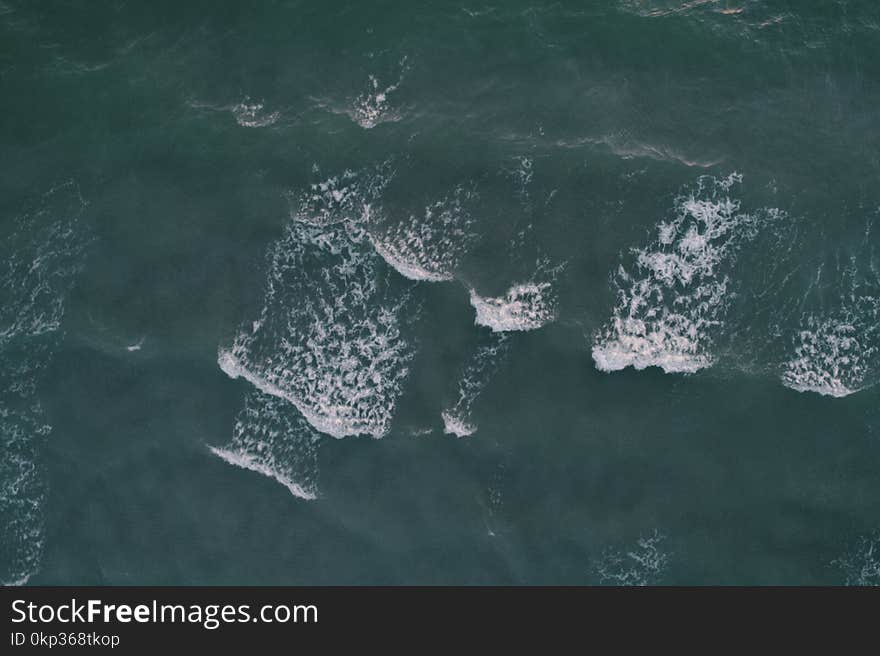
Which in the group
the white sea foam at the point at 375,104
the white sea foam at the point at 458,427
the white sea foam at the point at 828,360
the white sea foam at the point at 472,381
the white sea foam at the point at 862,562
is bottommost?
the white sea foam at the point at 862,562

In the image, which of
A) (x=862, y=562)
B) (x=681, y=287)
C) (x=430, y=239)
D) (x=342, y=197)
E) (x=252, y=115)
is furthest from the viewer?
(x=252, y=115)

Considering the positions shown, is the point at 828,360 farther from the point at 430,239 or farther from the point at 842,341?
the point at 430,239

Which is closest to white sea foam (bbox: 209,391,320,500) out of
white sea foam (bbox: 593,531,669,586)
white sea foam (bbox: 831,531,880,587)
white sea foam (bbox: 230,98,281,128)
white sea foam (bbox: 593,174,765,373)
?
white sea foam (bbox: 230,98,281,128)

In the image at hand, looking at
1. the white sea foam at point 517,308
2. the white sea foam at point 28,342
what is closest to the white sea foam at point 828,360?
the white sea foam at point 517,308

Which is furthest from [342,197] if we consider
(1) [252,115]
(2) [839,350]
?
(2) [839,350]

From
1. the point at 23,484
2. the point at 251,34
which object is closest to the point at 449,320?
the point at 251,34

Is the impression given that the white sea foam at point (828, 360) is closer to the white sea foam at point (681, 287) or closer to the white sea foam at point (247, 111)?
the white sea foam at point (681, 287)

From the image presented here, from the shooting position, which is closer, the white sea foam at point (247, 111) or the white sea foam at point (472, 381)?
the white sea foam at point (472, 381)
